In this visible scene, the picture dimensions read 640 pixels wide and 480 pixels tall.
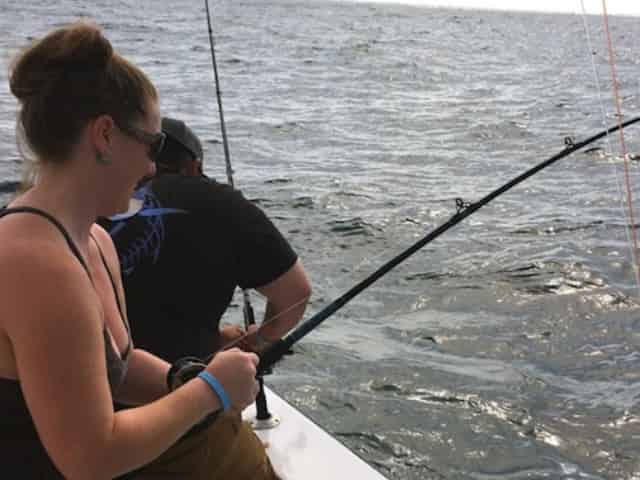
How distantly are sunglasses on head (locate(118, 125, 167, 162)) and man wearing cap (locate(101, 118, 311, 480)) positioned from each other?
631 millimetres

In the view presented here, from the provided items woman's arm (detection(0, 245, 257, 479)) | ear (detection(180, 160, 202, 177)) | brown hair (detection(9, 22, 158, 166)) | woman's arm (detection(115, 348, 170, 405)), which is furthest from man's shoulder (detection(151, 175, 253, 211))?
woman's arm (detection(0, 245, 257, 479))

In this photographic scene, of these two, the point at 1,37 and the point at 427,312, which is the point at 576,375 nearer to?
the point at 427,312

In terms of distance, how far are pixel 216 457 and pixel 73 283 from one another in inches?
37.9

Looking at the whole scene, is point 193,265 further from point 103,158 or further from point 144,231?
point 103,158

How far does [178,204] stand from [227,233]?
0.53 ft

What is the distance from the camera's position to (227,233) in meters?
2.35

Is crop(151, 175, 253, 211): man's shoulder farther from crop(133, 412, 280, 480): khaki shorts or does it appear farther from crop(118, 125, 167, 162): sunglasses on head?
crop(118, 125, 167, 162): sunglasses on head

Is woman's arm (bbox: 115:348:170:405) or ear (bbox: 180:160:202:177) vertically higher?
ear (bbox: 180:160:202:177)

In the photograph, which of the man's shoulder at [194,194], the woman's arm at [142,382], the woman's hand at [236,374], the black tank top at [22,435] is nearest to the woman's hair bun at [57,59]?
the black tank top at [22,435]

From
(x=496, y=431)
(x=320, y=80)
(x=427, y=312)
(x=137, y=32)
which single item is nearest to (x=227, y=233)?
(x=496, y=431)

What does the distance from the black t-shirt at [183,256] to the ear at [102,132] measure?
82cm

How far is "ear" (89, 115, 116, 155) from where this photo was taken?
1412 mm

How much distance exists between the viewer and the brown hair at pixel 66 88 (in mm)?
1405

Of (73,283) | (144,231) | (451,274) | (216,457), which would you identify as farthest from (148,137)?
(451,274)
